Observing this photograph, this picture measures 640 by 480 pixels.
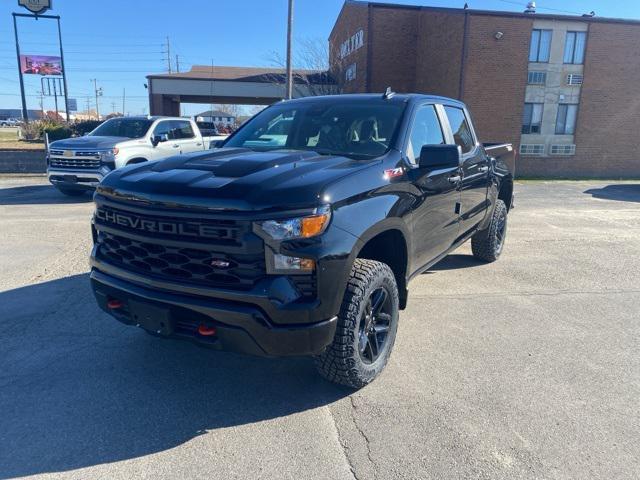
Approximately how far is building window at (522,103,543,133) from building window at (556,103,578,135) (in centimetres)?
88

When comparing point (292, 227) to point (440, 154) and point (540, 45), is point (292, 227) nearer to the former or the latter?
point (440, 154)

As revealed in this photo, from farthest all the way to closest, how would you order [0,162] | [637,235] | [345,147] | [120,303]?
[0,162], [637,235], [345,147], [120,303]

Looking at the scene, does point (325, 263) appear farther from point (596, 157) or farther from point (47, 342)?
point (596, 157)

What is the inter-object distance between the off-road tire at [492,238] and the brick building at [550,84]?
1576 cm

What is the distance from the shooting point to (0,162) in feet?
51.2

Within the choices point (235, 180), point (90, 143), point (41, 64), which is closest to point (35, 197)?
point (90, 143)

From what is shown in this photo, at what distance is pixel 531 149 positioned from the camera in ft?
69.9

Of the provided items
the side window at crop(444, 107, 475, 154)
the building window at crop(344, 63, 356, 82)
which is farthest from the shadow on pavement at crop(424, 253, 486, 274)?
the building window at crop(344, 63, 356, 82)

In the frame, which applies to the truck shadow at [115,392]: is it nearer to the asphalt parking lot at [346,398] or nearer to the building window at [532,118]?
the asphalt parking lot at [346,398]

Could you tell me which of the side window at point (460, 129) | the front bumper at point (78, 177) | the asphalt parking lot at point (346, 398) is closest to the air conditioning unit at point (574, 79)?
the asphalt parking lot at point (346, 398)

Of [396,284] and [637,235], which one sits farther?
[637,235]

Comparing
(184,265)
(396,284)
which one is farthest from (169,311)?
(396,284)

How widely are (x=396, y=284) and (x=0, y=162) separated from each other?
54.2 ft

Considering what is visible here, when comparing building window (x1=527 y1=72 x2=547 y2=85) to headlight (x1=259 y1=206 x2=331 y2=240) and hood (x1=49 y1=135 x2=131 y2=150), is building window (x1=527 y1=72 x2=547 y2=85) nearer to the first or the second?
hood (x1=49 y1=135 x2=131 y2=150)
